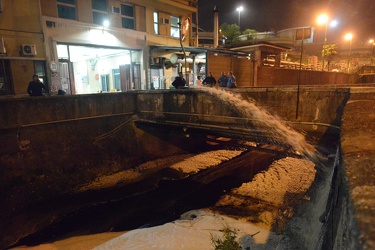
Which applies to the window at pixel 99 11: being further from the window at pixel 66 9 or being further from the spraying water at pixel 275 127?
the spraying water at pixel 275 127

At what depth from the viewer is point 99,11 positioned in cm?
1739

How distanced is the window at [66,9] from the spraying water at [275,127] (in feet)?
44.5

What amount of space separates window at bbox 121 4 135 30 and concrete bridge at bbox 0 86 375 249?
8.48 m

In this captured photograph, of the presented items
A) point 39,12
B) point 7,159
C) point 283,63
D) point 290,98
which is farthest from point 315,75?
point 7,159

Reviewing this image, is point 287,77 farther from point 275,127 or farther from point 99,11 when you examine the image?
point 99,11

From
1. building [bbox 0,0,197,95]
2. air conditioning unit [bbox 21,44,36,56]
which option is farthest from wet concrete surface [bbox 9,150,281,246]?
air conditioning unit [bbox 21,44,36,56]

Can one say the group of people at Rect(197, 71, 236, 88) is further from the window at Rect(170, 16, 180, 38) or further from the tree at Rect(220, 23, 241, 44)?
the tree at Rect(220, 23, 241, 44)

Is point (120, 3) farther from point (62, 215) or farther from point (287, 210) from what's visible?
point (287, 210)

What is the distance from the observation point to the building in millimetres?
13680

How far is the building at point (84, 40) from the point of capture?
13.7 meters

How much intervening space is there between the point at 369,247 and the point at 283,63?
27.7 meters

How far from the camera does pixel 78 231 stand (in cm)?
866

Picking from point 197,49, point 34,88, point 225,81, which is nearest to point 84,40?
point 34,88

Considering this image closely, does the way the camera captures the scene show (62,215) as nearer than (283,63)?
Yes
